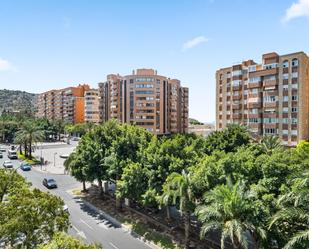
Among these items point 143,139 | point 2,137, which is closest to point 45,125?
point 2,137

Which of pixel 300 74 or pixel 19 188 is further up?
pixel 300 74

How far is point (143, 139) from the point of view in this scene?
34.3 metres

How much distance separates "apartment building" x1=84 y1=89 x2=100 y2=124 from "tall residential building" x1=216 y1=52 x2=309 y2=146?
Result: 272 ft

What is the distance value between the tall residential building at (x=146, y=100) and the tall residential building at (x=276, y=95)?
32.3 metres

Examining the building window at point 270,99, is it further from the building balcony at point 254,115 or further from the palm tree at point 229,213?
the palm tree at point 229,213

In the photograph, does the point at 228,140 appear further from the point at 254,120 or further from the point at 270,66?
the point at 270,66

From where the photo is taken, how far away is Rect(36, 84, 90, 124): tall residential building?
152 meters

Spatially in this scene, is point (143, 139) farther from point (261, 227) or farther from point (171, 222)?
point (261, 227)

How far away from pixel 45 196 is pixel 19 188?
9.27 feet

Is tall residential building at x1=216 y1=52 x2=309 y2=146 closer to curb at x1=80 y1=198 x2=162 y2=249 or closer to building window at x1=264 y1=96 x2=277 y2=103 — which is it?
building window at x1=264 y1=96 x2=277 y2=103

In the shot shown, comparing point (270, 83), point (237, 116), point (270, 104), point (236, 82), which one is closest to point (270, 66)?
point (270, 83)

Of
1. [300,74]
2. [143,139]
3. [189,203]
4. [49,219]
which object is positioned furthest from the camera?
[300,74]

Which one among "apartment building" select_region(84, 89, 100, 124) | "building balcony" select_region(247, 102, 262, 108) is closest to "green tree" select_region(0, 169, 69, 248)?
"building balcony" select_region(247, 102, 262, 108)

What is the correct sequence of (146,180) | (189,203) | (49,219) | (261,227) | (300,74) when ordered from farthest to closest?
1. (300,74)
2. (146,180)
3. (189,203)
4. (261,227)
5. (49,219)
